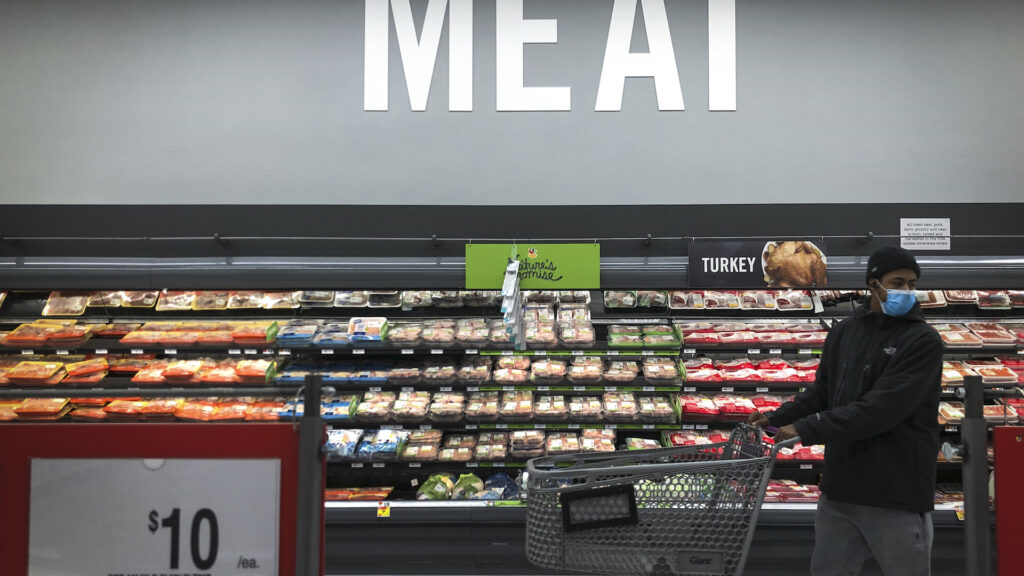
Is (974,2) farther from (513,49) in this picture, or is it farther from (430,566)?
(430,566)

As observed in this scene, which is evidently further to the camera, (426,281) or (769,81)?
(769,81)

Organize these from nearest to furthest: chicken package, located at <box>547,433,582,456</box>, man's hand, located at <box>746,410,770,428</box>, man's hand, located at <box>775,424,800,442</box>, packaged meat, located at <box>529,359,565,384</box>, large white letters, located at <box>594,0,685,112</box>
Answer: man's hand, located at <box>775,424,800,442</box>, man's hand, located at <box>746,410,770,428</box>, chicken package, located at <box>547,433,582,456</box>, packaged meat, located at <box>529,359,565,384</box>, large white letters, located at <box>594,0,685,112</box>

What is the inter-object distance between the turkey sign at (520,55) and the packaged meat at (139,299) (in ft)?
6.86

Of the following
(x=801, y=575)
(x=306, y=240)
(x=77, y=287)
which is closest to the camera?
(x=801, y=575)

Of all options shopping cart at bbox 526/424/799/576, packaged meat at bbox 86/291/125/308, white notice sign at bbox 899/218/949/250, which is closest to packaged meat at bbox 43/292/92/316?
packaged meat at bbox 86/291/125/308

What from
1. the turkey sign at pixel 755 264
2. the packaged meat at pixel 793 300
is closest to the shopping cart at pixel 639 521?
the turkey sign at pixel 755 264

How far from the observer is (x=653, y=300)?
4.36 meters

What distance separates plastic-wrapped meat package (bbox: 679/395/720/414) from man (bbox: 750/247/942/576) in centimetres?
180

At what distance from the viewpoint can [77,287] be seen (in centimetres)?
402

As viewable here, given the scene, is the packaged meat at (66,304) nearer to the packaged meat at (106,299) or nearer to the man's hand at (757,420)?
the packaged meat at (106,299)

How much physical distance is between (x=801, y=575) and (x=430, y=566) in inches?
83.5

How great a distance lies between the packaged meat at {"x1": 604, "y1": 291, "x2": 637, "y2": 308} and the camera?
4.38 m

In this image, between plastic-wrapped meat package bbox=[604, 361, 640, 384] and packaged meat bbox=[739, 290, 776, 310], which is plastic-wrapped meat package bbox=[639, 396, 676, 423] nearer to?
plastic-wrapped meat package bbox=[604, 361, 640, 384]

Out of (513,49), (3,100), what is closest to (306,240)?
(513,49)
